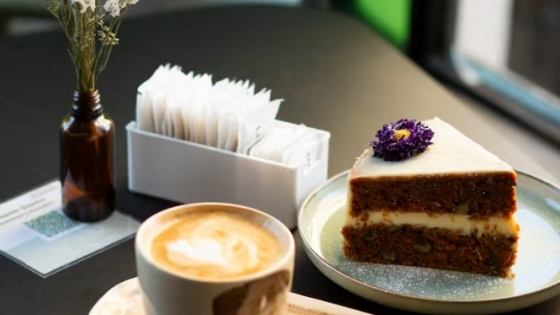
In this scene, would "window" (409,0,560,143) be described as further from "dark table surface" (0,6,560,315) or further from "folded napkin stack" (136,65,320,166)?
"folded napkin stack" (136,65,320,166)

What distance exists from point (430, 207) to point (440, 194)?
2 centimetres

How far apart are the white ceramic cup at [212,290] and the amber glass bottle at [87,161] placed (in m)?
0.35

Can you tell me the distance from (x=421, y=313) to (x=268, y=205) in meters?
0.30

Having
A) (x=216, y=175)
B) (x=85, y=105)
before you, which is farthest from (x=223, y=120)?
(x=85, y=105)

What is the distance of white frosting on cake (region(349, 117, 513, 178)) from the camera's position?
1.15m

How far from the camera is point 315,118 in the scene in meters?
1.68

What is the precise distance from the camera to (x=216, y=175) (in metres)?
1.27

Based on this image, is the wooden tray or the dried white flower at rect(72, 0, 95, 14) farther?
the dried white flower at rect(72, 0, 95, 14)

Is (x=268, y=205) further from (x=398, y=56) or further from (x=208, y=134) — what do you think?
(x=398, y=56)

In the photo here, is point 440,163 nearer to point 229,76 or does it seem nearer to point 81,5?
point 81,5

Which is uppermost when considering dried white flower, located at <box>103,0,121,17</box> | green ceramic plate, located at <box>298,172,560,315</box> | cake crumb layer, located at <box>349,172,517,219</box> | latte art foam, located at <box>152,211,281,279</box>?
dried white flower, located at <box>103,0,121,17</box>

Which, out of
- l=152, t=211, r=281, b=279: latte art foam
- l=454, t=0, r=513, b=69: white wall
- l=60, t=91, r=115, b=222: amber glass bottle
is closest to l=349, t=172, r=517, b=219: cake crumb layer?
l=152, t=211, r=281, b=279: latte art foam

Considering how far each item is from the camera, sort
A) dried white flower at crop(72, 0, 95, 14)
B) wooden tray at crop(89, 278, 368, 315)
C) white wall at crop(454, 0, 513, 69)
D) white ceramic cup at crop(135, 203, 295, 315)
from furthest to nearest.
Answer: white wall at crop(454, 0, 513, 69), dried white flower at crop(72, 0, 95, 14), wooden tray at crop(89, 278, 368, 315), white ceramic cup at crop(135, 203, 295, 315)

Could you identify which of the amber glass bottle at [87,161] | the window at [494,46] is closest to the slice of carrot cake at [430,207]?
the amber glass bottle at [87,161]
